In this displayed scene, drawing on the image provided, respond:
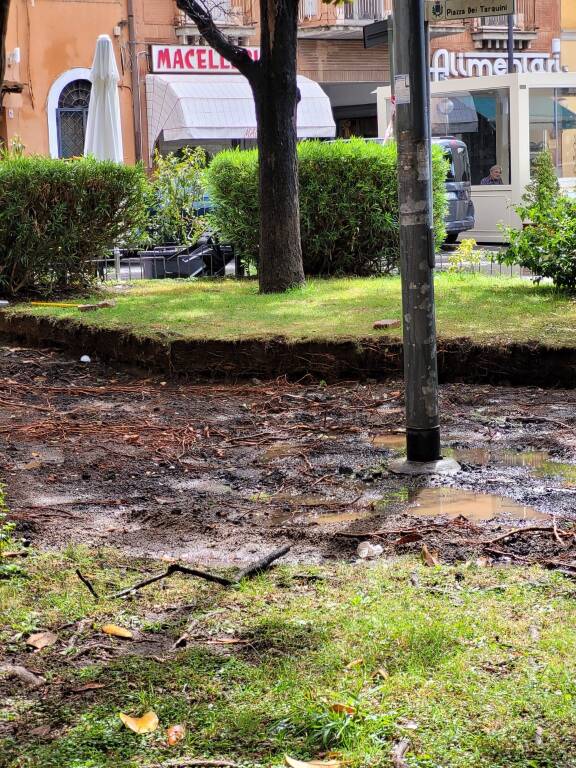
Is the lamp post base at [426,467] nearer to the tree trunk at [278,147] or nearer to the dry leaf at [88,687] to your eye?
the dry leaf at [88,687]

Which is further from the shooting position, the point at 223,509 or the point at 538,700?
the point at 223,509

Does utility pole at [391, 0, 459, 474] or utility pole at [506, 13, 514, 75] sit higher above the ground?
utility pole at [506, 13, 514, 75]

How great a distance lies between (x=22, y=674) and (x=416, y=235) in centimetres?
337

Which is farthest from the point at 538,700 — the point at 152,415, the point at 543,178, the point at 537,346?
the point at 543,178

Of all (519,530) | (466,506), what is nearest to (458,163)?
(466,506)

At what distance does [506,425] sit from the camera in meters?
7.10

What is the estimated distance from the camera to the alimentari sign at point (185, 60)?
3111 cm

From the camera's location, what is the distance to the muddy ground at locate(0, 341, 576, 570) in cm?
480

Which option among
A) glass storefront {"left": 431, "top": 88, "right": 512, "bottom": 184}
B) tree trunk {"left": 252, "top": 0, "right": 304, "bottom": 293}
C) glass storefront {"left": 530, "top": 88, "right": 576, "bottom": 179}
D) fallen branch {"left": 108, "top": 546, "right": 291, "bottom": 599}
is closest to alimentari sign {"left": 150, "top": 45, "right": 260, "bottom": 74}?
glass storefront {"left": 431, "top": 88, "right": 512, "bottom": 184}

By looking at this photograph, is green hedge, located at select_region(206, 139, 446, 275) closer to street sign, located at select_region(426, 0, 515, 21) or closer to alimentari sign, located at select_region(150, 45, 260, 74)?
street sign, located at select_region(426, 0, 515, 21)

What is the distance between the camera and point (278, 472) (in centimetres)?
615

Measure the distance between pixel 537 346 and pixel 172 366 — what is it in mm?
2927

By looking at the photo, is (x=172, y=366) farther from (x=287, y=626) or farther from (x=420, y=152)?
(x=287, y=626)

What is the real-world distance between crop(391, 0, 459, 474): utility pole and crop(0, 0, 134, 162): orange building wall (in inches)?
948
